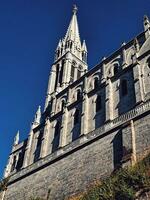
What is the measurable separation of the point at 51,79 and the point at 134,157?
32.5 m

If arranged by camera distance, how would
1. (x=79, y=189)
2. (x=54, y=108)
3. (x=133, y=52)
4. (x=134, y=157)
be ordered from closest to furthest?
(x=134, y=157)
(x=79, y=189)
(x=133, y=52)
(x=54, y=108)

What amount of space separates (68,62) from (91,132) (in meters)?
26.4

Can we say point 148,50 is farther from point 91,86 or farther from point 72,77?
point 72,77

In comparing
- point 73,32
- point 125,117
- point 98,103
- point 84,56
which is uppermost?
point 73,32

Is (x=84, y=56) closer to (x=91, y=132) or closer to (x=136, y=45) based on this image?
(x=136, y=45)

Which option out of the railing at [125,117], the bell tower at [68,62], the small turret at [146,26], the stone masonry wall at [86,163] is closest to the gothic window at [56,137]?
the stone masonry wall at [86,163]

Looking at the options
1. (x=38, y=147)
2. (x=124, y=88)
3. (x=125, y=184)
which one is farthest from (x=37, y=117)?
(x=125, y=184)

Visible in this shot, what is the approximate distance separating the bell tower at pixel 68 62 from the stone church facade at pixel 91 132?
6280 mm

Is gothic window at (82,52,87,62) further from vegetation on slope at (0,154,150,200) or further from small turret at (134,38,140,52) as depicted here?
vegetation on slope at (0,154,150,200)

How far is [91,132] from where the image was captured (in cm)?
3177

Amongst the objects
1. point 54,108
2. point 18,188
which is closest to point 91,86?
point 54,108

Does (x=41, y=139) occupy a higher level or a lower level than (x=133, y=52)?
lower

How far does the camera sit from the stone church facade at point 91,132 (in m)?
27.1

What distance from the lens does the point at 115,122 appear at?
98.8 ft
